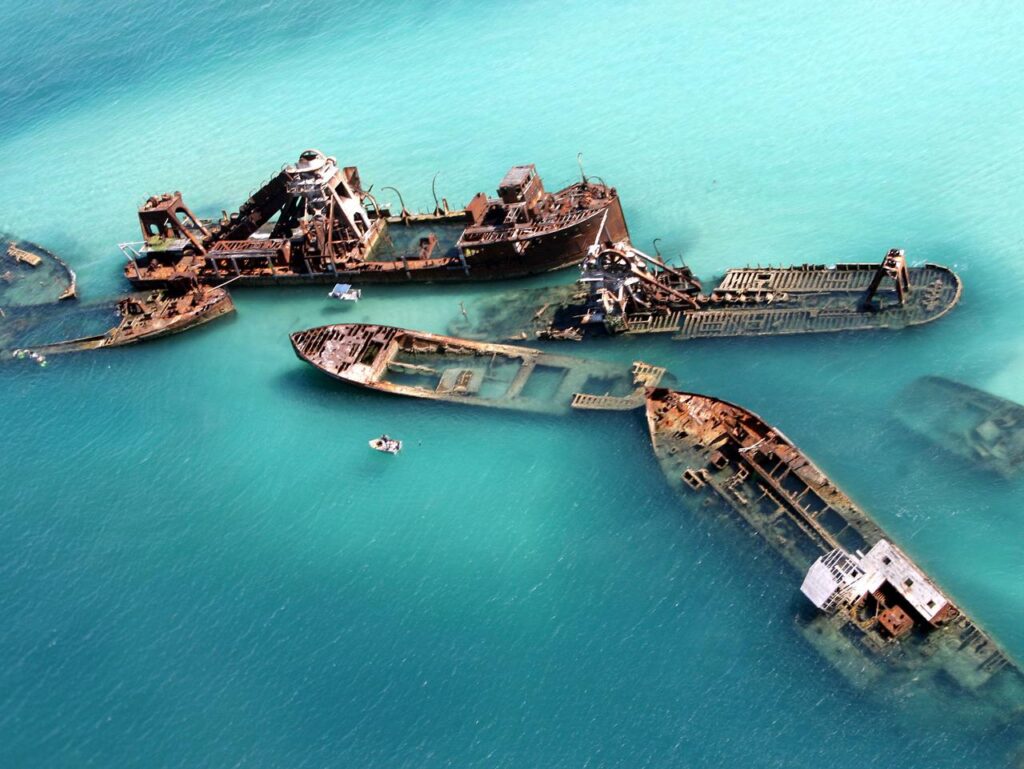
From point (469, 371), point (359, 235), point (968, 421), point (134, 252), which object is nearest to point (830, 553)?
point (968, 421)

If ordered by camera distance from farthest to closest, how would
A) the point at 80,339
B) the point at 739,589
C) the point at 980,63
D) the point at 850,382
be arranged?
the point at 980,63 < the point at 80,339 < the point at 850,382 < the point at 739,589

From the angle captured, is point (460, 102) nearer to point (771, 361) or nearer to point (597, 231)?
point (597, 231)

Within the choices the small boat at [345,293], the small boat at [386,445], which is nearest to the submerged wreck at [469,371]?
the small boat at [386,445]

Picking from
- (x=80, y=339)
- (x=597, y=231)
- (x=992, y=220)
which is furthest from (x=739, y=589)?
(x=80, y=339)

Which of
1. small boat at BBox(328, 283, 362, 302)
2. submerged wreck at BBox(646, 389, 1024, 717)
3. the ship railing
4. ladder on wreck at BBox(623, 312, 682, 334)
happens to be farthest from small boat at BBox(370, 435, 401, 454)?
the ship railing

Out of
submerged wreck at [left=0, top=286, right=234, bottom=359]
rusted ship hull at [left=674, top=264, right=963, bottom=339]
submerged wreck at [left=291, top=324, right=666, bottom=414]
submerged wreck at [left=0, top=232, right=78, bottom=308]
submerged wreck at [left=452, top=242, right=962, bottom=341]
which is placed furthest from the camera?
submerged wreck at [left=0, top=232, right=78, bottom=308]

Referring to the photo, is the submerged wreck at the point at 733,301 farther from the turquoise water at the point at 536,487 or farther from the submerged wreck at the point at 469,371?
the submerged wreck at the point at 469,371

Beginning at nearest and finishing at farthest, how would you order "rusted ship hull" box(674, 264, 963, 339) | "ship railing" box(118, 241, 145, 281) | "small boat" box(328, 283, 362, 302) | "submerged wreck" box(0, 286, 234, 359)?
"rusted ship hull" box(674, 264, 963, 339)
"submerged wreck" box(0, 286, 234, 359)
"small boat" box(328, 283, 362, 302)
"ship railing" box(118, 241, 145, 281)

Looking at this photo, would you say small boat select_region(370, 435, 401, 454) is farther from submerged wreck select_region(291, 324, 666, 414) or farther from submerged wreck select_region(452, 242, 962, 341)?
submerged wreck select_region(452, 242, 962, 341)
